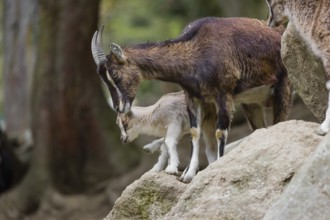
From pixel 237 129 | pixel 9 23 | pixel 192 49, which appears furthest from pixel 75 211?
pixel 192 49

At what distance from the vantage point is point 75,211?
61.9 feet

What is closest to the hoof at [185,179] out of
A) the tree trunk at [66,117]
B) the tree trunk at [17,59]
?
the tree trunk at [66,117]

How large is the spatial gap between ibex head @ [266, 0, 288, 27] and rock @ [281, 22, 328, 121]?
11.1 inches

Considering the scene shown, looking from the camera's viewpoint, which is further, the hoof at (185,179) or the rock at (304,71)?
the hoof at (185,179)

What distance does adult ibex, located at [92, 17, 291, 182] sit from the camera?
959 cm

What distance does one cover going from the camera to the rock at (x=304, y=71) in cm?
906

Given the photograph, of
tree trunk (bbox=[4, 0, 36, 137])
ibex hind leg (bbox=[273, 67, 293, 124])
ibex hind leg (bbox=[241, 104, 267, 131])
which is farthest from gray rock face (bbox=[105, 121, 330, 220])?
tree trunk (bbox=[4, 0, 36, 137])

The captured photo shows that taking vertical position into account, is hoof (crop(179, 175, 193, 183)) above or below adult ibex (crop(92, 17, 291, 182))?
below

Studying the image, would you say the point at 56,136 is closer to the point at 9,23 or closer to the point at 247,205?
the point at 9,23

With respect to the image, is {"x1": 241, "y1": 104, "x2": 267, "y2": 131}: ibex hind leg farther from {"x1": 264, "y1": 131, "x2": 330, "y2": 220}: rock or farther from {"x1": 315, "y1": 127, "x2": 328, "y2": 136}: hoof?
{"x1": 264, "y1": 131, "x2": 330, "y2": 220}: rock

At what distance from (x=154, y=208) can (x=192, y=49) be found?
1.72 metres

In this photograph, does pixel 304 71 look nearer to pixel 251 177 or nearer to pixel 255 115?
pixel 255 115

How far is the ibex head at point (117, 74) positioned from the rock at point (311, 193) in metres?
2.81

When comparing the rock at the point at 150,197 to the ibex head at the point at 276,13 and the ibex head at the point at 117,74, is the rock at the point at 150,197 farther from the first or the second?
the ibex head at the point at 276,13
